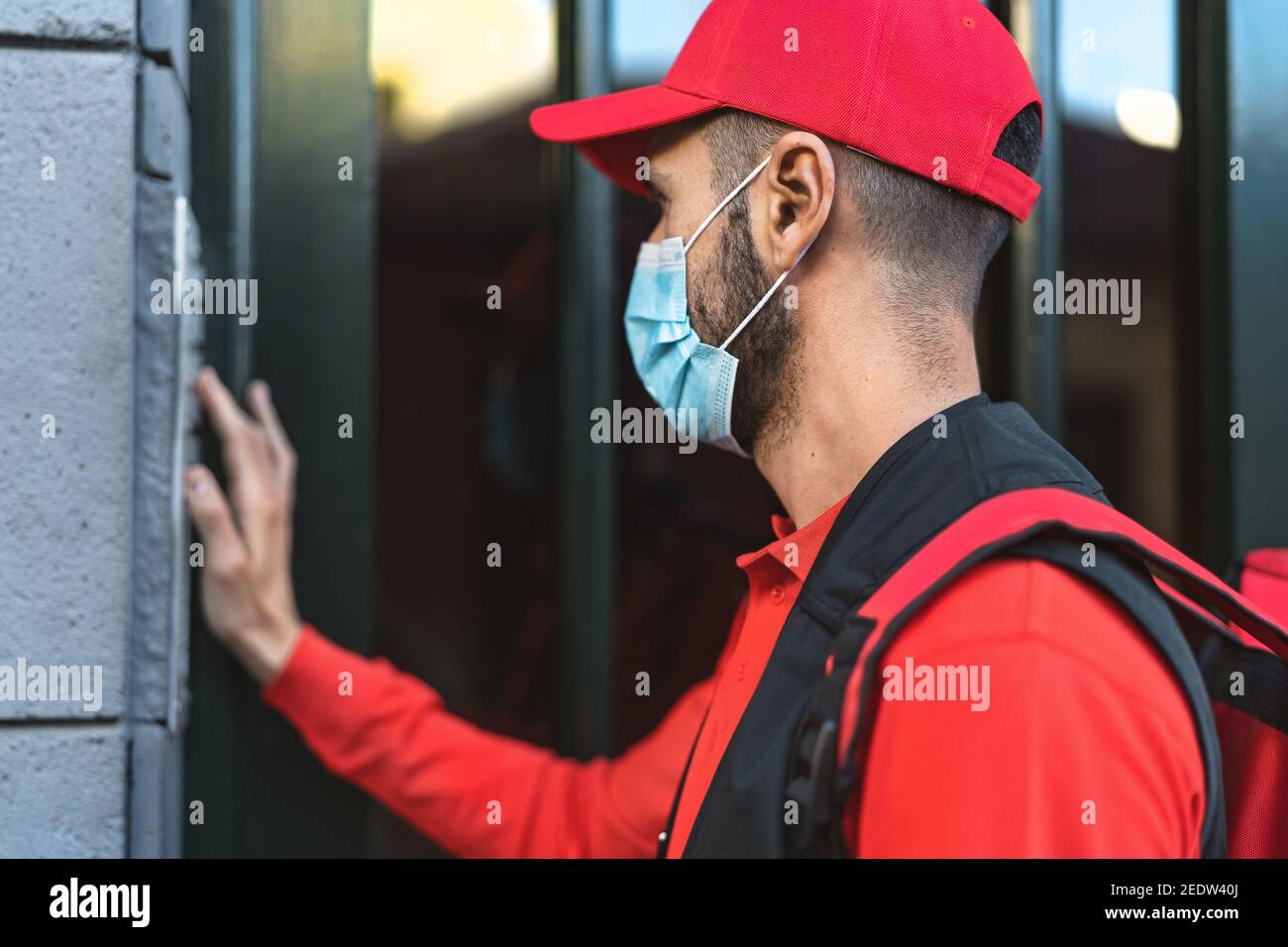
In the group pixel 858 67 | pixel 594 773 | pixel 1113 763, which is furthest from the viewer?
pixel 594 773

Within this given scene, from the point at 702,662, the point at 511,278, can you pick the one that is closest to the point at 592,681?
the point at 702,662

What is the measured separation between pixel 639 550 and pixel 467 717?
56 centimetres

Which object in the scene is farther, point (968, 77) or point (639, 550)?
point (639, 550)

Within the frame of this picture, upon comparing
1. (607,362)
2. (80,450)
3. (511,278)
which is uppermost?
(511,278)

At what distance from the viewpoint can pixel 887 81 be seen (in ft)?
4.71

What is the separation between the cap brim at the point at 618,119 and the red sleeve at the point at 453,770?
923mm

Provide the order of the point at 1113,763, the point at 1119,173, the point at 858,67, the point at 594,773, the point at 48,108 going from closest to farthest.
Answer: the point at 1113,763, the point at 858,67, the point at 48,108, the point at 594,773, the point at 1119,173

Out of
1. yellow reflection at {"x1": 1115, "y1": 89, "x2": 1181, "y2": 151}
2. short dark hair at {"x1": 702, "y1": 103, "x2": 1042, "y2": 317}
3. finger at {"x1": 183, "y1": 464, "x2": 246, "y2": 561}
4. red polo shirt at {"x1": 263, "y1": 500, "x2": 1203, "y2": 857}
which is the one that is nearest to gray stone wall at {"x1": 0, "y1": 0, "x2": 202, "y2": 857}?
Result: finger at {"x1": 183, "y1": 464, "x2": 246, "y2": 561}

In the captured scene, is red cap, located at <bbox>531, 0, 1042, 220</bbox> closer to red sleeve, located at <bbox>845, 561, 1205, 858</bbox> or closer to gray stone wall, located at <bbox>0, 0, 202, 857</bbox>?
red sleeve, located at <bbox>845, 561, 1205, 858</bbox>

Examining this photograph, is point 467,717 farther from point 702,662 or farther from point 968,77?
point 968,77

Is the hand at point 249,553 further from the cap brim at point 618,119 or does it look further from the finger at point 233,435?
the cap brim at point 618,119

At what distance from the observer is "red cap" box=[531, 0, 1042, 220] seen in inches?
56.4

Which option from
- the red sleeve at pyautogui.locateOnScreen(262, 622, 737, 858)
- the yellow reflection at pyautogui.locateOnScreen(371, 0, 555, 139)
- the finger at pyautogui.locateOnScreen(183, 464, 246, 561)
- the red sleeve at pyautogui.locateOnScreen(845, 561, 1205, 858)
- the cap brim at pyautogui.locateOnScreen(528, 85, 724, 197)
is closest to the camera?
the red sleeve at pyautogui.locateOnScreen(845, 561, 1205, 858)

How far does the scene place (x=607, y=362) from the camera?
7.23 ft
